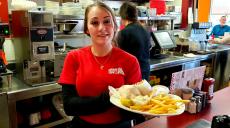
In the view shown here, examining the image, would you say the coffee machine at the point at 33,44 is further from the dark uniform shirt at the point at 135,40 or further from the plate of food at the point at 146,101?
the plate of food at the point at 146,101

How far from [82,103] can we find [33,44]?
110cm

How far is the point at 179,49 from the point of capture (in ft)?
14.1

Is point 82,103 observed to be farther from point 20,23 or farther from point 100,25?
point 20,23

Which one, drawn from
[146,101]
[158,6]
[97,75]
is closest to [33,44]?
[97,75]

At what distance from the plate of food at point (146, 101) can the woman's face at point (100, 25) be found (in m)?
0.31

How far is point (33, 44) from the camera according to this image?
216 centimetres

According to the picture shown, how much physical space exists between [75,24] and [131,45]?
114cm

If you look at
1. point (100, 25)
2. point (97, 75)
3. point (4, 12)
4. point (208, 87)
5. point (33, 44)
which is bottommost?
A: point (208, 87)

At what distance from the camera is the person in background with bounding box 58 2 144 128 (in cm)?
133

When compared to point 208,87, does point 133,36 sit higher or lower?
higher

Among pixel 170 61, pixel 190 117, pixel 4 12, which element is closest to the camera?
pixel 190 117

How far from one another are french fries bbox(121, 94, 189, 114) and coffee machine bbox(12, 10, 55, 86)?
50.9 inches

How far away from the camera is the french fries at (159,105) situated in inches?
44.9

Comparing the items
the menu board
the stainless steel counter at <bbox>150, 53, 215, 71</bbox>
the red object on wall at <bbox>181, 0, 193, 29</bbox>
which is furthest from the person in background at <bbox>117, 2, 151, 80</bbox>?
the red object on wall at <bbox>181, 0, 193, 29</bbox>
